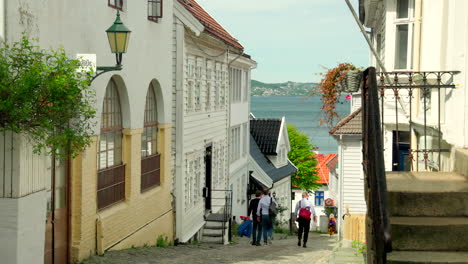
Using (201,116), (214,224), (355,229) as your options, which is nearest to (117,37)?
(355,229)


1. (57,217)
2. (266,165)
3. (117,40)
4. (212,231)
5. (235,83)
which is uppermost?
(117,40)

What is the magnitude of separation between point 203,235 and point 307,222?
17.1 ft

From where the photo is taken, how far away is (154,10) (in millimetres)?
18109

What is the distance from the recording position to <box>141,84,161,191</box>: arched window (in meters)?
18.0

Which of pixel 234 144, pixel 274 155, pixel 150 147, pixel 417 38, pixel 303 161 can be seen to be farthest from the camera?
pixel 303 161

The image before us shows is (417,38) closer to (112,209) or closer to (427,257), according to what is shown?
(112,209)

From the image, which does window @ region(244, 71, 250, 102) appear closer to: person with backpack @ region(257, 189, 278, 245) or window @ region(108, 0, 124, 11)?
person with backpack @ region(257, 189, 278, 245)

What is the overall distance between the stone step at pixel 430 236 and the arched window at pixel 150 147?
11.2m

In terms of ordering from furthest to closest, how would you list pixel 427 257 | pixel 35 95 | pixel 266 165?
pixel 266 165 < pixel 35 95 < pixel 427 257

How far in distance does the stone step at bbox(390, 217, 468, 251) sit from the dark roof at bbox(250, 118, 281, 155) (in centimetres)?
3779

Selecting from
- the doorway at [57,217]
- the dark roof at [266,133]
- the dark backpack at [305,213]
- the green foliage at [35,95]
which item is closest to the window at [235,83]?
the dark roof at [266,133]

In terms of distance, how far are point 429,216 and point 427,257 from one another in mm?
950

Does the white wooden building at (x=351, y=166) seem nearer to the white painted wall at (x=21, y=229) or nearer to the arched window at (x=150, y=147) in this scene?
the arched window at (x=150, y=147)

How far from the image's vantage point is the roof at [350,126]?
2880cm
